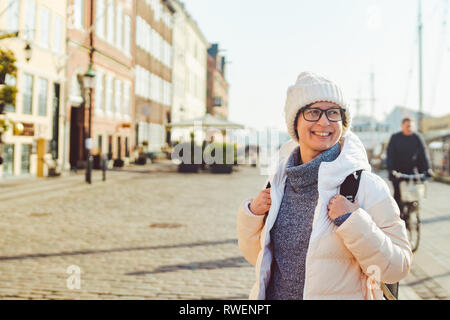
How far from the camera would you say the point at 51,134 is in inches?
925

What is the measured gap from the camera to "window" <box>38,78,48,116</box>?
73.4 ft

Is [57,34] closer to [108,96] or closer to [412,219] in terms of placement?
[108,96]

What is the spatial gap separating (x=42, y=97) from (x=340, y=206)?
22.3 metres

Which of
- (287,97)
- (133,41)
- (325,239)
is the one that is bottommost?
(325,239)

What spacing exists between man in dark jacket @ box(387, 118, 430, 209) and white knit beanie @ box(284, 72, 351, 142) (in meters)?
6.10

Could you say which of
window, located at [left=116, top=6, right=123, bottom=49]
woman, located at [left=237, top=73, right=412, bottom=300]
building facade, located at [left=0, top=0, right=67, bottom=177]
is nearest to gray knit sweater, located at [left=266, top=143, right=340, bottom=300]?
woman, located at [left=237, top=73, right=412, bottom=300]

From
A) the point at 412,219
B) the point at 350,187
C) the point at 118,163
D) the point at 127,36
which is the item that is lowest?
the point at 412,219

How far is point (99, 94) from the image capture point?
30.8 metres

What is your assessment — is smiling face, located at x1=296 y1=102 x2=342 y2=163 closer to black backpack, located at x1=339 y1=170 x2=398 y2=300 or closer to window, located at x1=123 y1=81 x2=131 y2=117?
black backpack, located at x1=339 y1=170 x2=398 y2=300

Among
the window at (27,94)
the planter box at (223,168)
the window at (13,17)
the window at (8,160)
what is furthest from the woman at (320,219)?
the planter box at (223,168)

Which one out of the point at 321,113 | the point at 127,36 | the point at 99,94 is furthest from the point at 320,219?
the point at 127,36
